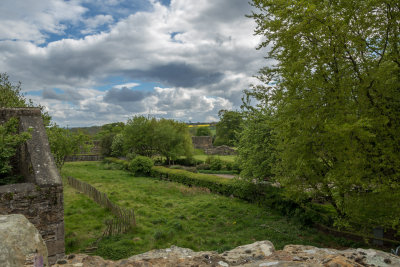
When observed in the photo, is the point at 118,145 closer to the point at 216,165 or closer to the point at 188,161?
the point at 188,161

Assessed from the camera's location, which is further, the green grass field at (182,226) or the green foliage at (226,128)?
the green foliage at (226,128)

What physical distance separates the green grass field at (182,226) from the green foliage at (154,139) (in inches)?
793

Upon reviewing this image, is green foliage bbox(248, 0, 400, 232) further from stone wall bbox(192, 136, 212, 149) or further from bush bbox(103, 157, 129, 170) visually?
stone wall bbox(192, 136, 212, 149)

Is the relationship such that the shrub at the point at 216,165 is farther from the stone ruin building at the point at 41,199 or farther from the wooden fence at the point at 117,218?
the stone ruin building at the point at 41,199

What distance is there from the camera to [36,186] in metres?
7.04

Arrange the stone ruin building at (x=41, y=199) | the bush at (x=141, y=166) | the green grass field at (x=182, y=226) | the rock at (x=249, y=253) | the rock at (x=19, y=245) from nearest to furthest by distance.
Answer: the rock at (x=19, y=245) < the rock at (x=249, y=253) < the stone ruin building at (x=41, y=199) < the green grass field at (x=182, y=226) < the bush at (x=141, y=166)

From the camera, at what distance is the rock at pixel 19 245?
2.62 meters

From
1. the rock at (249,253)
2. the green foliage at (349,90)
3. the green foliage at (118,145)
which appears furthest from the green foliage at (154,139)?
the rock at (249,253)

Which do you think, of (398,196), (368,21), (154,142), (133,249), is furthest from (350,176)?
(154,142)

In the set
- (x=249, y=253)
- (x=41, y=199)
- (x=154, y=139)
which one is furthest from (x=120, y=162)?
→ (x=249, y=253)

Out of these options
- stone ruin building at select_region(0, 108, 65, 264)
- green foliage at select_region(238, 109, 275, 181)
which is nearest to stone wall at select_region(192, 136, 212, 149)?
green foliage at select_region(238, 109, 275, 181)

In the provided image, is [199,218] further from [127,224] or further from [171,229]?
[127,224]

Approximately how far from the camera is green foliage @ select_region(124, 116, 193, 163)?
38.8 m

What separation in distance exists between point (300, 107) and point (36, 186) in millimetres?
7988
